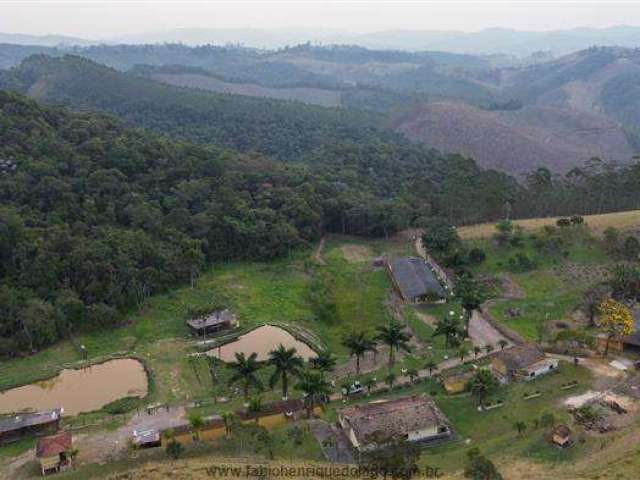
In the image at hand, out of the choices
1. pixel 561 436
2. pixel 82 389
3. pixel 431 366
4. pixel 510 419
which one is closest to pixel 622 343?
pixel 510 419

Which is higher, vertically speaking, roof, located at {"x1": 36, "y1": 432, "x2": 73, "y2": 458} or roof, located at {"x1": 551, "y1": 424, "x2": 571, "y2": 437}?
roof, located at {"x1": 551, "y1": 424, "x2": 571, "y2": 437}

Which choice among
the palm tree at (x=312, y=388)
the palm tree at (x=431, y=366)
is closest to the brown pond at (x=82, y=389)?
the palm tree at (x=312, y=388)

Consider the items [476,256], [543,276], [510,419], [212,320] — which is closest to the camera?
[510,419]

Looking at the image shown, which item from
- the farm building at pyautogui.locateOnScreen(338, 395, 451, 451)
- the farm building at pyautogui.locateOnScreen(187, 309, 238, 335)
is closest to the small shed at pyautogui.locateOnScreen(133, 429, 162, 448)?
the farm building at pyautogui.locateOnScreen(338, 395, 451, 451)

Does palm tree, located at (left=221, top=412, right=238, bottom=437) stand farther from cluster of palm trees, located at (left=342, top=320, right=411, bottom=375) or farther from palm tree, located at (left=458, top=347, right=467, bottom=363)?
palm tree, located at (left=458, top=347, right=467, bottom=363)

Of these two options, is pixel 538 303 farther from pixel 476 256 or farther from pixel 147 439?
pixel 147 439

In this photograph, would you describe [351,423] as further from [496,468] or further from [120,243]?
[120,243]

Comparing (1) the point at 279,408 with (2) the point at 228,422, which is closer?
(2) the point at 228,422
